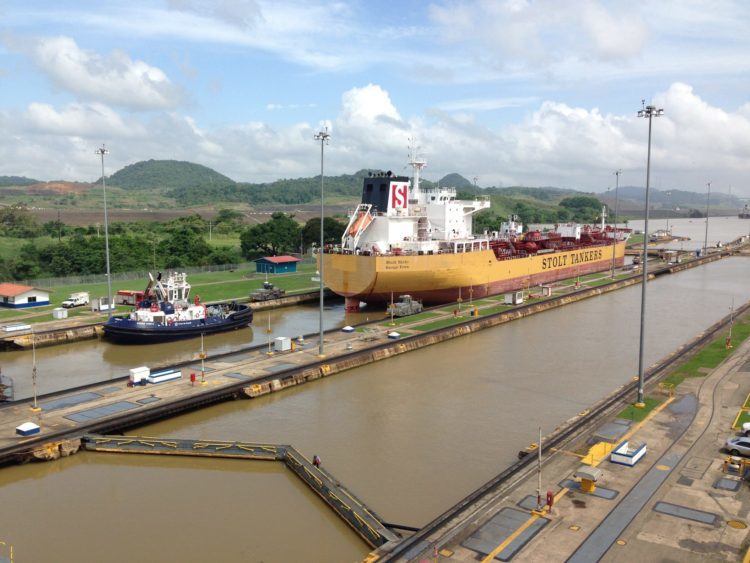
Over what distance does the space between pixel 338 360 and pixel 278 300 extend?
20.4 meters

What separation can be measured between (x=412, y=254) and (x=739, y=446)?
2731cm

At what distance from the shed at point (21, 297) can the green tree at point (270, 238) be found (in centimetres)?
3475

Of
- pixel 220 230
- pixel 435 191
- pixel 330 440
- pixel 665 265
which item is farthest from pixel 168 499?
pixel 220 230

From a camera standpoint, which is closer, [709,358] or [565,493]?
[565,493]

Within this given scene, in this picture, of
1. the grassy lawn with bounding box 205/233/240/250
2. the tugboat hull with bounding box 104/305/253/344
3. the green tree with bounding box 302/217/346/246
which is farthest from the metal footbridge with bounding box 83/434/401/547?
the grassy lawn with bounding box 205/233/240/250

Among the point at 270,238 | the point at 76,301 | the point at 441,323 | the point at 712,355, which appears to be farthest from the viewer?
the point at 270,238

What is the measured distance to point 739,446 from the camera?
1720cm

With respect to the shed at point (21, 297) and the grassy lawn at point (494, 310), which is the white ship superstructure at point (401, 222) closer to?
the grassy lawn at point (494, 310)

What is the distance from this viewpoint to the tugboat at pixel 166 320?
115ft

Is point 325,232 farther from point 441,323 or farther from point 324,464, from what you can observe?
point 324,464

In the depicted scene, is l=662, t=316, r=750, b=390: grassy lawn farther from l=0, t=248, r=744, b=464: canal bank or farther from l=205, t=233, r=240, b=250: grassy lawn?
l=205, t=233, r=240, b=250: grassy lawn

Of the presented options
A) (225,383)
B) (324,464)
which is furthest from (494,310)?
(324,464)

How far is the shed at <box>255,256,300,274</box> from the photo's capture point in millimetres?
64375

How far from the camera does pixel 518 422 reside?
22.2 meters
